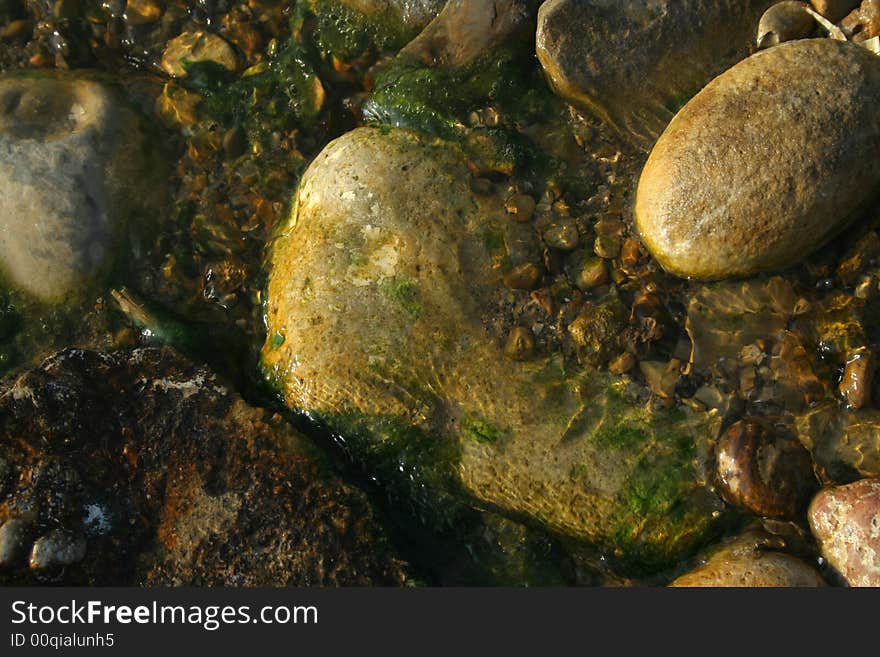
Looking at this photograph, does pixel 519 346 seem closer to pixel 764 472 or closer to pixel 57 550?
pixel 764 472

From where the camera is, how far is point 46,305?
4258 millimetres

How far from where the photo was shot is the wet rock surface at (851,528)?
10.2 ft

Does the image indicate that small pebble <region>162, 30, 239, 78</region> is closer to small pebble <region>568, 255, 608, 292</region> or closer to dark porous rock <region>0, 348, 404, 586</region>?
dark porous rock <region>0, 348, 404, 586</region>

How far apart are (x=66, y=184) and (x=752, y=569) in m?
3.90

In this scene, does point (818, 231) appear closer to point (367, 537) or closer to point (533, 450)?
point (533, 450)

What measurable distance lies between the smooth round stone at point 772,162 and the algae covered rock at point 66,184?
288cm

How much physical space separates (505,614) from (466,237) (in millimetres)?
1769

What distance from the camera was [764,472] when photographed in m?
3.32

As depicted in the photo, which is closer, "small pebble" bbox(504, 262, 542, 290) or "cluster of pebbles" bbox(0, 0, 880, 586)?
"cluster of pebbles" bbox(0, 0, 880, 586)

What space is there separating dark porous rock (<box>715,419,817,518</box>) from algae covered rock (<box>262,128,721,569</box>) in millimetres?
126

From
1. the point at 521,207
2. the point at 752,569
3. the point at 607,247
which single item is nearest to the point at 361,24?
the point at 521,207

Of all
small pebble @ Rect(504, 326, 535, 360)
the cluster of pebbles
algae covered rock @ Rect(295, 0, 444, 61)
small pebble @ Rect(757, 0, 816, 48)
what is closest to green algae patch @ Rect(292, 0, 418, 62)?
algae covered rock @ Rect(295, 0, 444, 61)

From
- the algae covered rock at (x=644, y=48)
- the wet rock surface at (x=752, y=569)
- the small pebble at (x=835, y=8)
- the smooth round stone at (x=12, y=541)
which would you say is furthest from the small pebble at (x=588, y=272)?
the smooth round stone at (x=12, y=541)

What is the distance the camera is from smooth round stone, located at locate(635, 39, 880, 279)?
135 inches
